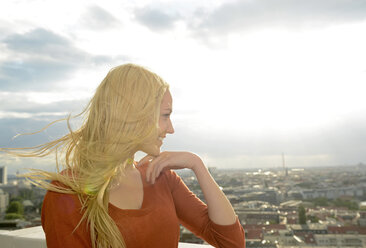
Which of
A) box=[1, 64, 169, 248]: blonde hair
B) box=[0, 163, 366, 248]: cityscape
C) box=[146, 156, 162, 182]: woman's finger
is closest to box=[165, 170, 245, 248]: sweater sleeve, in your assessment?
box=[146, 156, 162, 182]: woman's finger

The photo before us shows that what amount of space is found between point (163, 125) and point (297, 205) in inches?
145

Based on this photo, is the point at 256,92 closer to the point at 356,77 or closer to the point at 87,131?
the point at 356,77

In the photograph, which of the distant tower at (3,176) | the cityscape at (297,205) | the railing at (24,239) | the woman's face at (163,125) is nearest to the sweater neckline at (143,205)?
the woman's face at (163,125)

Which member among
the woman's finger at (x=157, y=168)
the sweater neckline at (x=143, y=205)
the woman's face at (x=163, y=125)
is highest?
the woman's face at (x=163, y=125)

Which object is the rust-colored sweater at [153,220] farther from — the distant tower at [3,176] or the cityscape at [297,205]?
the distant tower at [3,176]

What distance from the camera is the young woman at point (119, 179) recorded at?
29.0 inches

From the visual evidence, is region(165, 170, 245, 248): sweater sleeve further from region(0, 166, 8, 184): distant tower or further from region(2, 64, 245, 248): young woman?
region(0, 166, 8, 184): distant tower

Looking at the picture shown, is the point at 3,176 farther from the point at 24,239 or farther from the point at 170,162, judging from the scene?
the point at 170,162

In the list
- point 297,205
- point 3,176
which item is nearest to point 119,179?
point 297,205

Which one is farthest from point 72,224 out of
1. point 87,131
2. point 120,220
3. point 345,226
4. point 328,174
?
point 328,174

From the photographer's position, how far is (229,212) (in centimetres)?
93

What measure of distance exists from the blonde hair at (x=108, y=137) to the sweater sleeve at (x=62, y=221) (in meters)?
0.02

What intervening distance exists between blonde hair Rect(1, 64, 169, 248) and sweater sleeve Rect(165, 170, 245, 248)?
0.29 metres

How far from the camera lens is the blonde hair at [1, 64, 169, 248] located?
0.76m
